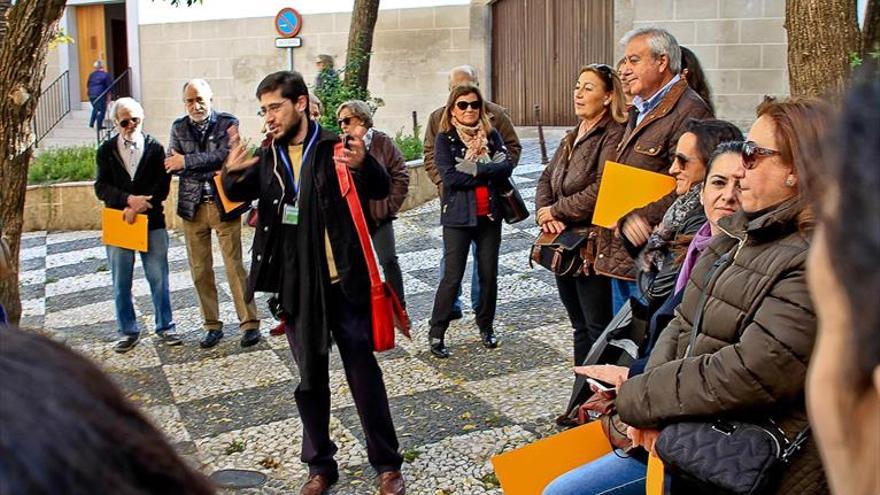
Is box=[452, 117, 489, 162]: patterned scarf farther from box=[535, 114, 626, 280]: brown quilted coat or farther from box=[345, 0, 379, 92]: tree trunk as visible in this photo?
box=[345, 0, 379, 92]: tree trunk

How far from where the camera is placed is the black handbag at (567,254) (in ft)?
16.6

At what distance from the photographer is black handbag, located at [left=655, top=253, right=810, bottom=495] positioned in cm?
248

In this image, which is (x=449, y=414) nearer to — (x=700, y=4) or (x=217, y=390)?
(x=217, y=390)

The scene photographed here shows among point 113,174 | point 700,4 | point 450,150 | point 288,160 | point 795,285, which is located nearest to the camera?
point 795,285

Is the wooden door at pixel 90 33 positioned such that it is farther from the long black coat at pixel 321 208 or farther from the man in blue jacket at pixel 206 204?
the long black coat at pixel 321 208

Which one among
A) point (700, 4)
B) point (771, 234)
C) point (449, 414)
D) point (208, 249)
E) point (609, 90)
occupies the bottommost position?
point (449, 414)

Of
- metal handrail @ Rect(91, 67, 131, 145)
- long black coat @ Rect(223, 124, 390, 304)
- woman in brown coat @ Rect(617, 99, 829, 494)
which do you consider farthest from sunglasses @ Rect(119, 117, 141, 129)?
metal handrail @ Rect(91, 67, 131, 145)

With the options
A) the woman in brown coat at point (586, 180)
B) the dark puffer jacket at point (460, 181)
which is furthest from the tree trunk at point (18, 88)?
the woman in brown coat at point (586, 180)

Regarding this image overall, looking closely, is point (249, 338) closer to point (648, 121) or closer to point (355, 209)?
Result: point (355, 209)

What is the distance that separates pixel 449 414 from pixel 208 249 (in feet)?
8.13

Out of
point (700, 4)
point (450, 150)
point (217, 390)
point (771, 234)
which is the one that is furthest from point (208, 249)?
point (700, 4)

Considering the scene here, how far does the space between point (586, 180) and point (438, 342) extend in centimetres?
173

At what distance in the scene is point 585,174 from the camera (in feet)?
16.9

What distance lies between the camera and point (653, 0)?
618 inches
